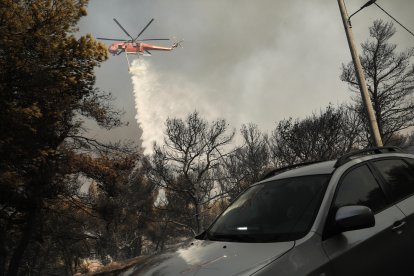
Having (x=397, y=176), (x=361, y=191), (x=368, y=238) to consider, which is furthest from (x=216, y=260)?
(x=397, y=176)

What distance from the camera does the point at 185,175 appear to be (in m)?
36.6

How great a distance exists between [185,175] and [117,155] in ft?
45.2

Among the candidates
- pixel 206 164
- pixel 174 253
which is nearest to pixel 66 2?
pixel 174 253

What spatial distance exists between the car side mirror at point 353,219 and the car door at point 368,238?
0.10 metres

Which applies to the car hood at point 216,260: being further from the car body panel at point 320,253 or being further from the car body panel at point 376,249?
the car body panel at point 376,249

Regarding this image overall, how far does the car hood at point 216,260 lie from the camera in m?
2.56

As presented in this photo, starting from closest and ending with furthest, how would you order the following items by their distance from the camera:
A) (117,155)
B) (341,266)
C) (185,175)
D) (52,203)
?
(341,266)
(52,203)
(117,155)
(185,175)

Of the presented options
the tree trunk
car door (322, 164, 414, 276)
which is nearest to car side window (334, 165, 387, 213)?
car door (322, 164, 414, 276)

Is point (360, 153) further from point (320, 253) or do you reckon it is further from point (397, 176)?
point (320, 253)

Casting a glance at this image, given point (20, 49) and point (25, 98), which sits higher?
point (20, 49)

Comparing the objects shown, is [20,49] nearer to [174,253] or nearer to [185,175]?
[174,253]

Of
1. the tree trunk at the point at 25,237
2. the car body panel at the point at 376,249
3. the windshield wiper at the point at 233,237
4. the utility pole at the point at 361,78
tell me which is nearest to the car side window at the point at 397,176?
the car body panel at the point at 376,249

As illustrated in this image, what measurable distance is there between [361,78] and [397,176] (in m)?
7.53

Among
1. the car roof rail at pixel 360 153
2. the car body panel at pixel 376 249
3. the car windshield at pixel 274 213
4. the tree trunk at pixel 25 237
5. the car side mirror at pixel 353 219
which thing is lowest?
the car body panel at pixel 376 249
